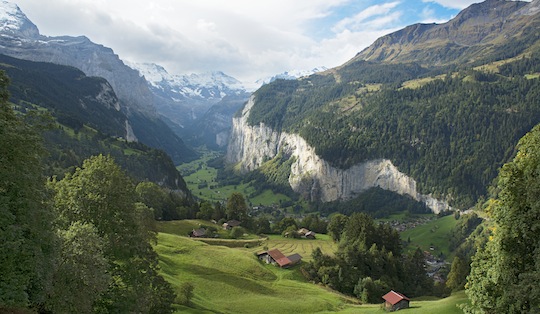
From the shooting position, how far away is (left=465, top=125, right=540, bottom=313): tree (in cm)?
1994

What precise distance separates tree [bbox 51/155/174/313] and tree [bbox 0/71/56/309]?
6058mm

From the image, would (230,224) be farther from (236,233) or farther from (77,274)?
(77,274)

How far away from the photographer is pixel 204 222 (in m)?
121

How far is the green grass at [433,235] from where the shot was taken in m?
162

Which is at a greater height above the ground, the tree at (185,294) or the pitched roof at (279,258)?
the tree at (185,294)

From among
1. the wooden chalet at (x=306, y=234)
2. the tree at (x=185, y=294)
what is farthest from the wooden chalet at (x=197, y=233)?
the tree at (x=185, y=294)

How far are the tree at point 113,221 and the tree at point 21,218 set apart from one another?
238 inches

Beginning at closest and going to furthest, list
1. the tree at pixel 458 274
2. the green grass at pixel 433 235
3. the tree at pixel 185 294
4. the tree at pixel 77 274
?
the tree at pixel 77 274 < the tree at pixel 185 294 < the tree at pixel 458 274 < the green grass at pixel 433 235

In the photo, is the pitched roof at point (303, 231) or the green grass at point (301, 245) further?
the pitched roof at point (303, 231)

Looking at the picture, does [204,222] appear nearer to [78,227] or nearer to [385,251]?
[385,251]

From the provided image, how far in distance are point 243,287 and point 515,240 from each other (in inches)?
1844

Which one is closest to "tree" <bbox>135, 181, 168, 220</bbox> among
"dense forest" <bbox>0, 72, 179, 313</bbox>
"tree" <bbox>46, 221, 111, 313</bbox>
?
"dense forest" <bbox>0, 72, 179, 313</bbox>

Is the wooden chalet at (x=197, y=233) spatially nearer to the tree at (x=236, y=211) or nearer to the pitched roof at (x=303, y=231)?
the tree at (x=236, y=211)

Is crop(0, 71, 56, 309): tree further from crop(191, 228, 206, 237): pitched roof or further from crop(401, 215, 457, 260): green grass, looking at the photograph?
crop(401, 215, 457, 260): green grass
